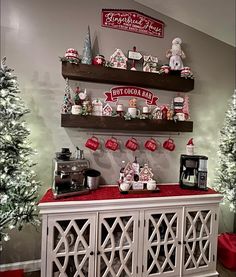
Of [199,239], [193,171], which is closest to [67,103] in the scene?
Answer: [193,171]

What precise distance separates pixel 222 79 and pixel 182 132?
0.92 meters

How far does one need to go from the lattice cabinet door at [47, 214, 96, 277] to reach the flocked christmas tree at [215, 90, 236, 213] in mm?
1574

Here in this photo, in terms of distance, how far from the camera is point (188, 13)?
7.08ft

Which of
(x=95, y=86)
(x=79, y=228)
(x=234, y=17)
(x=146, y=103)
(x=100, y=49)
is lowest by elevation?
(x=79, y=228)

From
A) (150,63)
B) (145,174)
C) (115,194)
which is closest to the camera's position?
(115,194)

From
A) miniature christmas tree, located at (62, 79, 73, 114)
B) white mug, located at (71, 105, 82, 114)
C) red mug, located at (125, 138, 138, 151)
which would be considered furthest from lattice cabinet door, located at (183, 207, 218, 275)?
miniature christmas tree, located at (62, 79, 73, 114)

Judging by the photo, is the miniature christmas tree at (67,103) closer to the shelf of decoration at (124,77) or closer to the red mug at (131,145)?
the shelf of decoration at (124,77)

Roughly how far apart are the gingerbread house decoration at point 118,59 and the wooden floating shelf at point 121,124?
568mm

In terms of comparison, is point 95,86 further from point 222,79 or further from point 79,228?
point 222,79

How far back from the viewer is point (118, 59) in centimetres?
205

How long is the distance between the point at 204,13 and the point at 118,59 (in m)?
1.08

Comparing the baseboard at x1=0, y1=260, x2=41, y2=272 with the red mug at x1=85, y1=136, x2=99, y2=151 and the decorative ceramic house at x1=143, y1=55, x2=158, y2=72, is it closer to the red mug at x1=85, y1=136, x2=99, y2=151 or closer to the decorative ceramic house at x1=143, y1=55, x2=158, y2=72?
the red mug at x1=85, y1=136, x2=99, y2=151

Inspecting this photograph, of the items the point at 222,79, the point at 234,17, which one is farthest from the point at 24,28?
the point at 222,79

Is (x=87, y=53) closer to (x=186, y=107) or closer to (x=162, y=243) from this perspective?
(x=186, y=107)
